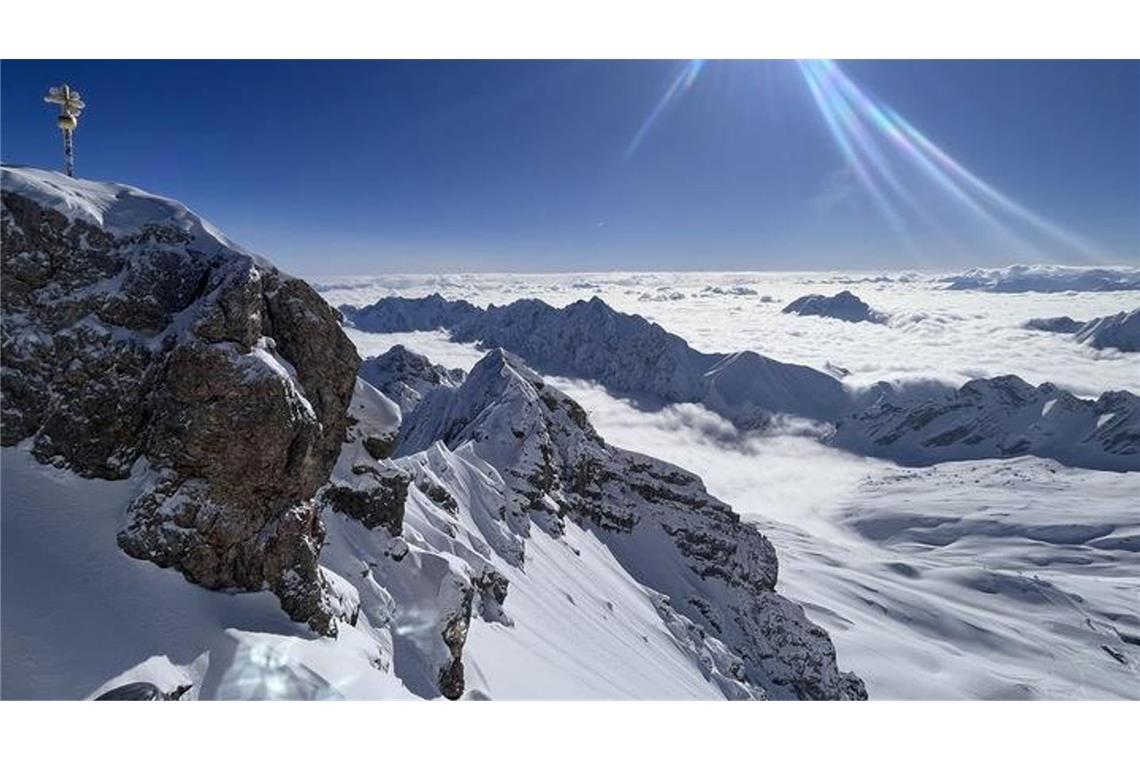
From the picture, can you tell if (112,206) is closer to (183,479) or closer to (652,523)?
(183,479)

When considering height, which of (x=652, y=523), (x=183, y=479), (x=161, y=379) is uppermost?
(x=161, y=379)

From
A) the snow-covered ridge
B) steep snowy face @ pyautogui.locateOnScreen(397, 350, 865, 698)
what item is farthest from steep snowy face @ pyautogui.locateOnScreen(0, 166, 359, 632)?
steep snowy face @ pyautogui.locateOnScreen(397, 350, 865, 698)

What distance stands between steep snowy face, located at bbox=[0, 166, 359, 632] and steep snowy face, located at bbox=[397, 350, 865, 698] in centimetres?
4753

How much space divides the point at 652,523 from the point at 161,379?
8340 centimetres

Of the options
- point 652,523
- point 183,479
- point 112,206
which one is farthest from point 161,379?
point 652,523

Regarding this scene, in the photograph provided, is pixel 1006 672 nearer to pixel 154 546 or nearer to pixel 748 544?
pixel 748 544

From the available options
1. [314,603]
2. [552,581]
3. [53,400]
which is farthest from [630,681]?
[53,400]

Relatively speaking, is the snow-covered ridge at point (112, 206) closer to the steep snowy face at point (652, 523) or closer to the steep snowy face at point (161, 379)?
the steep snowy face at point (161, 379)

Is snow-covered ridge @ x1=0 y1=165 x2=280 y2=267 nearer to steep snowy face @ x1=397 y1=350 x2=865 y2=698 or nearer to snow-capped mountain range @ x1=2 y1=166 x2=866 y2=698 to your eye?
snow-capped mountain range @ x1=2 y1=166 x2=866 y2=698

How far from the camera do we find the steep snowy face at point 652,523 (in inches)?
2970

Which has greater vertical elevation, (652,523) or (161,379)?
(161,379)

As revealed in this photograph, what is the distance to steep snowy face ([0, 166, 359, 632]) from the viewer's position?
55.7 feet

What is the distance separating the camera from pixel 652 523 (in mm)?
94250

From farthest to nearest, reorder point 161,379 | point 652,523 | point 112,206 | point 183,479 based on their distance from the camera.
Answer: point 652,523 → point 112,206 → point 161,379 → point 183,479
